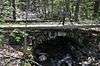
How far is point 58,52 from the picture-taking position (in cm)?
707

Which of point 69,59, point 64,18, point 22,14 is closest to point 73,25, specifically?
point 64,18

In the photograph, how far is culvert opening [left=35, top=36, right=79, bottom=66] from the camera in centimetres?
681

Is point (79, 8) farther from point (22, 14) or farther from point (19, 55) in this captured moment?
point (19, 55)

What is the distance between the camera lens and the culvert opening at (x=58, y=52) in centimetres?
681

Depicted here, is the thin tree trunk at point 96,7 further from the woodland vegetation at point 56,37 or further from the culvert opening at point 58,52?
the culvert opening at point 58,52

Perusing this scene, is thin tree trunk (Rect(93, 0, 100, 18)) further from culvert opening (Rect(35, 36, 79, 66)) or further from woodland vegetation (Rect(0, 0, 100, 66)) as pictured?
culvert opening (Rect(35, 36, 79, 66))

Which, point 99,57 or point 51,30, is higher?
point 51,30

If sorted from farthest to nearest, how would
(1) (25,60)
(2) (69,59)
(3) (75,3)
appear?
(3) (75,3) → (2) (69,59) → (1) (25,60)

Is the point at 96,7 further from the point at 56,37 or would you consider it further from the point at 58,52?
the point at 58,52

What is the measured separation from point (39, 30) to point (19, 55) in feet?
2.85

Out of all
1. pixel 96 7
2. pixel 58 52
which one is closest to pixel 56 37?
pixel 58 52

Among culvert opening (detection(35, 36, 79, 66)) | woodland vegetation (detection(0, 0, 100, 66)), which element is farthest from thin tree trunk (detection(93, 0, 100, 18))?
culvert opening (detection(35, 36, 79, 66))

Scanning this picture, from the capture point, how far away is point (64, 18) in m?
7.18

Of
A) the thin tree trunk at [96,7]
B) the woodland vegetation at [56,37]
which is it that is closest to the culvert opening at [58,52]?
the woodland vegetation at [56,37]
